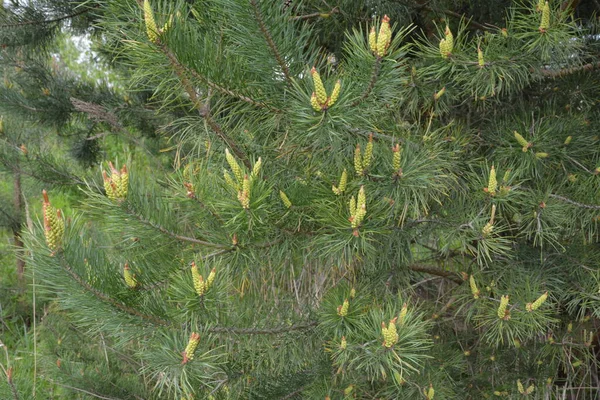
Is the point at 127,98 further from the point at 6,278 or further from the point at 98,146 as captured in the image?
the point at 6,278

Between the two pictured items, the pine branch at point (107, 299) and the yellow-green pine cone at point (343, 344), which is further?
the yellow-green pine cone at point (343, 344)

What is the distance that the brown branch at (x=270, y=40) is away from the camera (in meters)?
1.36

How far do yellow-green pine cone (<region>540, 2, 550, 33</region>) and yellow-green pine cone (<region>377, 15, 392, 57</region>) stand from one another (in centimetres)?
62

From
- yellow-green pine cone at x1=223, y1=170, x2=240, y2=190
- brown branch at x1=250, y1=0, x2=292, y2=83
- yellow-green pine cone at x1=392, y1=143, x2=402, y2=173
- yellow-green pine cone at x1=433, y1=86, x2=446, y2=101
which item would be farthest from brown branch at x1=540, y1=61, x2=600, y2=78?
yellow-green pine cone at x1=223, y1=170, x2=240, y2=190

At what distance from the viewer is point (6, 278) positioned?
468 centimetres

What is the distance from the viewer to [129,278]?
4.52 feet

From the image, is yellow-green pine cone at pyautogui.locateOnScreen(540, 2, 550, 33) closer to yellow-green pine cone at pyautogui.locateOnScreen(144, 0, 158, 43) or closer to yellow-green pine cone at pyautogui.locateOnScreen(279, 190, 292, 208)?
yellow-green pine cone at pyautogui.locateOnScreen(279, 190, 292, 208)

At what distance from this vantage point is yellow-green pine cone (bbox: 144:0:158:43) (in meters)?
1.21

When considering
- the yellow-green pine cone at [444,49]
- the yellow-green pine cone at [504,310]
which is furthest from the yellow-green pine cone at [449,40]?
the yellow-green pine cone at [504,310]

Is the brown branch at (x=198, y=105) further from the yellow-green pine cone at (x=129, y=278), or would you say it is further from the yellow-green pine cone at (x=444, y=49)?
the yellow-green pine cone at (x=444, y=49)

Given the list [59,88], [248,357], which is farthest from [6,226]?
[248,357]

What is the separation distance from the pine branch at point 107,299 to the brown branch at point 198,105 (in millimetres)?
466

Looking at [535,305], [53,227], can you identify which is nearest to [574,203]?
[535,305]

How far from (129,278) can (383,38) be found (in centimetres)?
76
